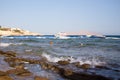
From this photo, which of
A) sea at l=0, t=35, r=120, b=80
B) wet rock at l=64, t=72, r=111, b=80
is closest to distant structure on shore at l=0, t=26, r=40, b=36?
sea at l=0, t=35, r=120, b=80

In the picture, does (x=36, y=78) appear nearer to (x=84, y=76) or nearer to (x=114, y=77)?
(x=84, y=76)

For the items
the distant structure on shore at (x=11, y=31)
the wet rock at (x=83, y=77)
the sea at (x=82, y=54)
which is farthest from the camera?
the distant structure on shore at (x=11, y=31)

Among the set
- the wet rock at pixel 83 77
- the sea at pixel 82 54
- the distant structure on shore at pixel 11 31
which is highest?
the distant structure on shore at pixel 11 31

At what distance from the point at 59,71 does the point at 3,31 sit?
440ft

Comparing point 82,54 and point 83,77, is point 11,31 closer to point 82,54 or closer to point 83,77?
point 82,54

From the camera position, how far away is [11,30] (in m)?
148

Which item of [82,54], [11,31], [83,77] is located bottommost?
[82,54]

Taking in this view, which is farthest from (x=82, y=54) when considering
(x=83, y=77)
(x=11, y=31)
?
(x=11, y=31)

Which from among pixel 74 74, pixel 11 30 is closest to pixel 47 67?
pixel 74 74

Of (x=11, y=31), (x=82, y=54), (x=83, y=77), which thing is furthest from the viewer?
(x=11, y=31)

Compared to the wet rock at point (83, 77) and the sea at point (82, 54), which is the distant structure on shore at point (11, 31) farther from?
the wet rock at point (83, 77)

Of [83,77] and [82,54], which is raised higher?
[83,77]

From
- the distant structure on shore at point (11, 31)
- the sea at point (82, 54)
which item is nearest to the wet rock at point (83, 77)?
the sea at point (82, 54)

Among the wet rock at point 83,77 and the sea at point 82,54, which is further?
the sea at point 82,54
